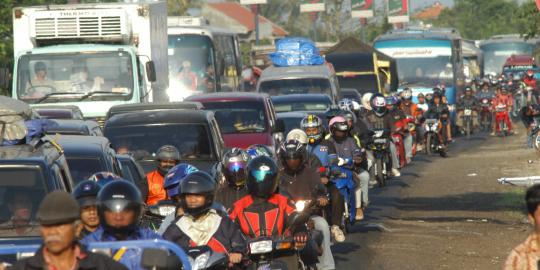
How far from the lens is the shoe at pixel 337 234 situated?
51.7 feet

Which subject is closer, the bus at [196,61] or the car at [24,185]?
the car at [24,185]

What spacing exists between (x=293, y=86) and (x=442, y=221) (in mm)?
11451

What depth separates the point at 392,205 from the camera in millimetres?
22547

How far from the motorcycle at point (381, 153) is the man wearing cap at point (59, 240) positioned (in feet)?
62.0

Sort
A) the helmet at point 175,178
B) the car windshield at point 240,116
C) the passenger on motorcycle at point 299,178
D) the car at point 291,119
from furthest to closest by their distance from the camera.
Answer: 1. the car at point 291,119
2. the car windshield at point 240,116
3. the passenger on motorcycle at point 299,178
4. the helmet at point 175,178

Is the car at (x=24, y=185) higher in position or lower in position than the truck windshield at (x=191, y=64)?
higher

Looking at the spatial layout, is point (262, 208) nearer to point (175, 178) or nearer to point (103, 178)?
point (175, 178)

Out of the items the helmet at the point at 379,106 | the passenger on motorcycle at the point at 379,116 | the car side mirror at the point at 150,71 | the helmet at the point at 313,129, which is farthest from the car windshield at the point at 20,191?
the helmet at the point at 379,106

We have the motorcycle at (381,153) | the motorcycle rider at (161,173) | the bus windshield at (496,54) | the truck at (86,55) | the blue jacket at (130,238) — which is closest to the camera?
the blue jacket at (130,238)

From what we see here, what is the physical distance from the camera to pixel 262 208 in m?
11.1

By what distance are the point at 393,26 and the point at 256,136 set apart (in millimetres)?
77134

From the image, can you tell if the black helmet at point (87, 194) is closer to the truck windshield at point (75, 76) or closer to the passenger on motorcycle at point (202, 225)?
the passenger on motorcycle at point (202, 225)

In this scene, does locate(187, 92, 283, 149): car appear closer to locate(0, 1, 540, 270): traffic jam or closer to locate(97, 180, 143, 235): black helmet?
locate(0, 1, 540, 270): traffic jam

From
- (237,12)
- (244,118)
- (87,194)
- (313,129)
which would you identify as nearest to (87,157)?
(87,194)
